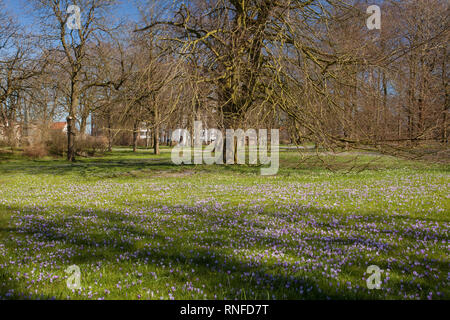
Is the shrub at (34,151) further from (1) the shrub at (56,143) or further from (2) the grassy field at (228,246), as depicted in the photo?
(2) the grassy field at (228,246)

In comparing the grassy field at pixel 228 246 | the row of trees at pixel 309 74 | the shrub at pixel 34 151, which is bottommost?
the grassy field at pixel 228 246

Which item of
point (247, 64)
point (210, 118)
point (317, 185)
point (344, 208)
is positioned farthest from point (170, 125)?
point (344, 208)

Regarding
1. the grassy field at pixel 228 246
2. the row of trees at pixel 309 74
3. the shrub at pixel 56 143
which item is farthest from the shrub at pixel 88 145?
the grassy field at pixel 228 246

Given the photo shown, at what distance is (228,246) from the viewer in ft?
16.5

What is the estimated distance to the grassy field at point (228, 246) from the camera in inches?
140

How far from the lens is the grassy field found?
3562 millimetres

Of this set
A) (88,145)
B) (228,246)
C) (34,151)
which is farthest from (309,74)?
(88,145)

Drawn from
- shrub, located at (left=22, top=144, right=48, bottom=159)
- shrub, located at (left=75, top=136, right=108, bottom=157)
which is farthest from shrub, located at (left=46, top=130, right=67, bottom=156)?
shrub, located at (left=22, top=144, right=48, bottom=159)

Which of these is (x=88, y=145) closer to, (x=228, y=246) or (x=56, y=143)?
(x=56, y=143)

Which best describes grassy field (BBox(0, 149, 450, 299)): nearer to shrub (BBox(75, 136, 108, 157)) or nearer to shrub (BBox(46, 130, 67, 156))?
shrub (BBox(46, 130, 67, 156))

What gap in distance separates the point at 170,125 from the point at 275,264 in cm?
910

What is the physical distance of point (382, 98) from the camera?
10062 mm

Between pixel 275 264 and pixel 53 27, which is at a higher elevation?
pixel 53 27
